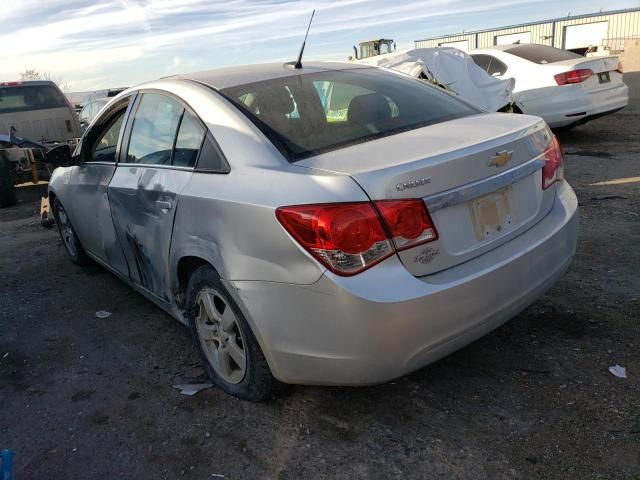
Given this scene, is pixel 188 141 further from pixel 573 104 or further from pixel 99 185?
pixel 573 104

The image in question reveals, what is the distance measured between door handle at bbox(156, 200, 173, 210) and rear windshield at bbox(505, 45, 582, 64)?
795 cm

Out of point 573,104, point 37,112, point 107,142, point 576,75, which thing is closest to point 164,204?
point 107,142

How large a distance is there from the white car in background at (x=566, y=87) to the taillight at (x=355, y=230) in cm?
750

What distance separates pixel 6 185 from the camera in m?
8.69

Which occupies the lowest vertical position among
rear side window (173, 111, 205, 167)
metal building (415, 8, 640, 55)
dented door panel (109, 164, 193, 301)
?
metal building (415, 8, 640, 55)

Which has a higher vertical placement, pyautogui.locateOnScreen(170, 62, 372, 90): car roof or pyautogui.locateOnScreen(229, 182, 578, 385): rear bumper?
pyautogui.locateOnScreen(170, 62, 372, 90): car roof

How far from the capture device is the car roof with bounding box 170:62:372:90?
3.03m

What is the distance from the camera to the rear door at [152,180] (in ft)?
9.53

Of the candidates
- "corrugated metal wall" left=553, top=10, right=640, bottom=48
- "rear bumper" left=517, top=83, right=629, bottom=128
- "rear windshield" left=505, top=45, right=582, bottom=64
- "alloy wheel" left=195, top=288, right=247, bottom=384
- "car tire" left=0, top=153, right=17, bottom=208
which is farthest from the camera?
"corrugated metal wall" left=553, top=10, right=640, bottom=48

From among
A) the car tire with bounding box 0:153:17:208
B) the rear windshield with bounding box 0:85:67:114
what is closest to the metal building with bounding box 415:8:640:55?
the rear windshield with bounding box 0:85:67:114

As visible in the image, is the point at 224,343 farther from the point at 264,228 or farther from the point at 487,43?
the point at 487,43

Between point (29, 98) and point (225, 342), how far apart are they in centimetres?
925

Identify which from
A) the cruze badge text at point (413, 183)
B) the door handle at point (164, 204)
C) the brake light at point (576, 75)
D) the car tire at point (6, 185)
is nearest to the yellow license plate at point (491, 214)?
the cruze badge text at point (413, 183)

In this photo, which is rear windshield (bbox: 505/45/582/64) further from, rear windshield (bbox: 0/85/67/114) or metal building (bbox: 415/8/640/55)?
metal building (bbox: 415/8/640/55)
